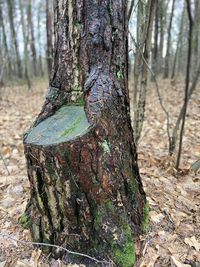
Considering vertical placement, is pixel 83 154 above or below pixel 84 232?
above

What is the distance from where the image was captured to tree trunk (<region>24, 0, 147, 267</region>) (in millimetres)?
1929

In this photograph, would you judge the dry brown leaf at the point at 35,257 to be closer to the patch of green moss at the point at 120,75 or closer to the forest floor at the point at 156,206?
the forest floor at the point at 156,206

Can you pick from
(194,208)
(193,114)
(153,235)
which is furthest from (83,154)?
(193,114)

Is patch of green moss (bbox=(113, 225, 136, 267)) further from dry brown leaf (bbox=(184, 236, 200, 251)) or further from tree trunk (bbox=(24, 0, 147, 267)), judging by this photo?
dry brown leaf (bbox=(184, 236, 200, 251))

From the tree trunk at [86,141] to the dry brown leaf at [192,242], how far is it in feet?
1.51

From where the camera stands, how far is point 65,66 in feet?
6.80

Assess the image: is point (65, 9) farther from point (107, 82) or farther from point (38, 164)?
point (38, 164)

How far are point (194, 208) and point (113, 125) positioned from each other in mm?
1267

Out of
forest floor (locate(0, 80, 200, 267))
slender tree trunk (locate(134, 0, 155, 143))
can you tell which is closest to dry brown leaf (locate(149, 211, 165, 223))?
forest floor (locate(0, 80, 200, 267))

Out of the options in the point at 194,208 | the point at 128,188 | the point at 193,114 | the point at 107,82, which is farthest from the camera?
the point at 193,114

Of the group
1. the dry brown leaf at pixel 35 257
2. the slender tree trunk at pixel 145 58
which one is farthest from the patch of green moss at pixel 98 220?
the slender tree trunk at pixel 145 58

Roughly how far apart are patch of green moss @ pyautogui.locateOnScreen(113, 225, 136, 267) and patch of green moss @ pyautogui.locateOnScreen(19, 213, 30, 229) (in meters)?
0.78

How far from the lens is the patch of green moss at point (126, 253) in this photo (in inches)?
81.2

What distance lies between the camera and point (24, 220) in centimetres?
244
